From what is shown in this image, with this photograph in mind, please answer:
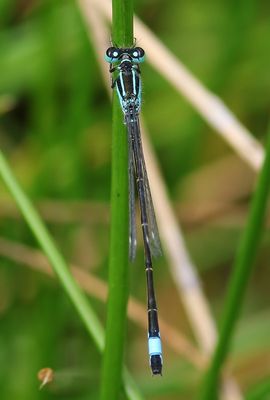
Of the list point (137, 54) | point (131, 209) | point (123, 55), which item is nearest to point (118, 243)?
point (131, 209)

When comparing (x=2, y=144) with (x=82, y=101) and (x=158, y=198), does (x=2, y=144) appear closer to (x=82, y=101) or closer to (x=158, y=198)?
(x=82, y=101)

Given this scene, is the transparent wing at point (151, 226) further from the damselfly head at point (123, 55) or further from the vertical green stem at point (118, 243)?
the vertical green stem at point (118, 243)

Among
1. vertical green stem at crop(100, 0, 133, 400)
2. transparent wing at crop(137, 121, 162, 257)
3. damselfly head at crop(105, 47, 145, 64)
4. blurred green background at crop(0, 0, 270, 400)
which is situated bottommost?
vertical green stem at crop(100, 0, 133, 400)

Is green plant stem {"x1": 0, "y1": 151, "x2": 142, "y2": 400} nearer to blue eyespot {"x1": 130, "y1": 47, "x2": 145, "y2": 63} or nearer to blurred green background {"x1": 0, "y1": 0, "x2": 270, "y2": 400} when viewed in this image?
blue eyespot {"x1": 130, "y1": 47, "x2": 145, "y2": 63}

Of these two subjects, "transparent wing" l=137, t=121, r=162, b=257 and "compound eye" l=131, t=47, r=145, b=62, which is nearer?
"compound eye" l=131, t=47, r=145, b=62

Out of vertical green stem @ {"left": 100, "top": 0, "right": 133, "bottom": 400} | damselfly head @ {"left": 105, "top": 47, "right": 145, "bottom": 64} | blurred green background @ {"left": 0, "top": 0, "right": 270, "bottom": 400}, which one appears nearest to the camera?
vertical green stem @ {"left": 100, "top": 0, "right": 133, "bottom": 400}

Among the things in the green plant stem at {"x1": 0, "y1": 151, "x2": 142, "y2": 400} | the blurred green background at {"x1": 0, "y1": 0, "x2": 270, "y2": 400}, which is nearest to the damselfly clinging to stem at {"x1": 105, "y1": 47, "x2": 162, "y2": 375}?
the green plant stem at {"x1": 0, "y1": 151, "x2": 142, "y2": 400}

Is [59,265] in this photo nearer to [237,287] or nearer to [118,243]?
[118,243]
